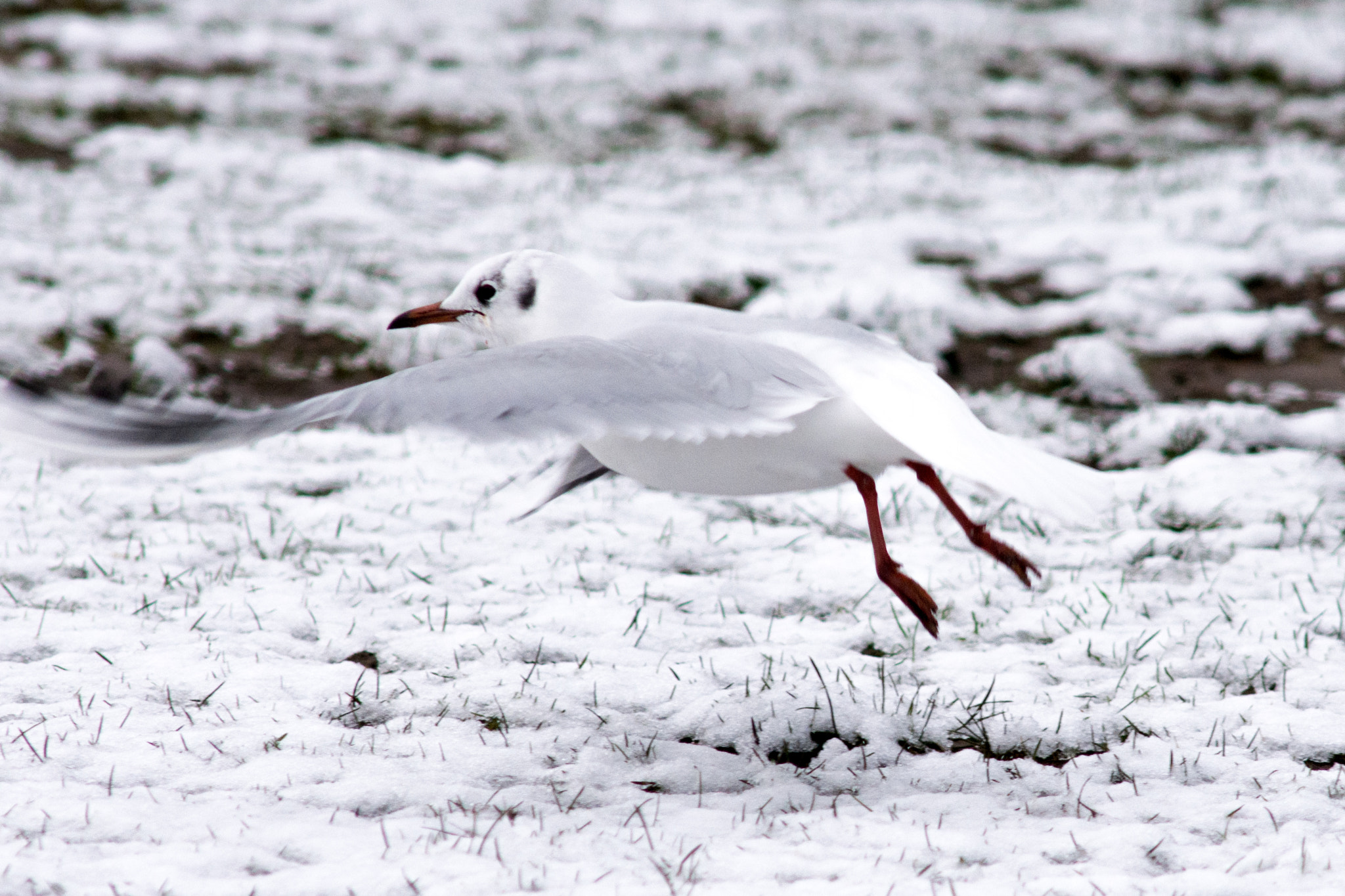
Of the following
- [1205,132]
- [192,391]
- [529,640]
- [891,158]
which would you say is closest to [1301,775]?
[529,640]

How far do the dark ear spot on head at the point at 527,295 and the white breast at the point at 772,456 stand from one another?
1.68 ft

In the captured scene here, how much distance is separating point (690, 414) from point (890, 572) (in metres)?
0.63

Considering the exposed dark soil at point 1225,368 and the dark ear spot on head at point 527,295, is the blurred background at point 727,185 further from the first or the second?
the dark ear spot on head at point 527,295

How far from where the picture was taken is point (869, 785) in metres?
2.85

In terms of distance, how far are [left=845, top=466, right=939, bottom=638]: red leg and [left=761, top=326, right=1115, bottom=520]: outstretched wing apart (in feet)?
0.80

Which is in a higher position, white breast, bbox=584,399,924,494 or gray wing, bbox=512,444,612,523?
white breast, bbox=584,399,924,494

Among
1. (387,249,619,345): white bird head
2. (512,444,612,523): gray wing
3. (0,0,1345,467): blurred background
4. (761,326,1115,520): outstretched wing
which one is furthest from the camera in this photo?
(0,0,1345,467): blurred background

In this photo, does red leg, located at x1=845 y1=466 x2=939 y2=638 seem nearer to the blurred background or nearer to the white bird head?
the white bird head

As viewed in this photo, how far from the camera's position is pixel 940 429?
107 inches

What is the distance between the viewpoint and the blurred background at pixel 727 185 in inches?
232

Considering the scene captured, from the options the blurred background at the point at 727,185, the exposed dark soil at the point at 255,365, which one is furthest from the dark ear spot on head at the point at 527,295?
the exposed dark soil at the point at 255,365

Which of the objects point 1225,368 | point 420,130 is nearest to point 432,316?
point 1225,368

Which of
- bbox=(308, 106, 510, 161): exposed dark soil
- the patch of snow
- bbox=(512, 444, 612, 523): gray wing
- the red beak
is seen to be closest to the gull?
the red beak

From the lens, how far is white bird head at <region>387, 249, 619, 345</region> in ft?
11.2
